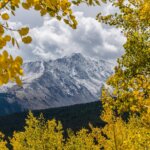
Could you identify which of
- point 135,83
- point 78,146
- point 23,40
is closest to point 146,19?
point 135,83

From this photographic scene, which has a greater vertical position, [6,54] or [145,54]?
[145,54]

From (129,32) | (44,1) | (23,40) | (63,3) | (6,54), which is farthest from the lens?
(129,32)

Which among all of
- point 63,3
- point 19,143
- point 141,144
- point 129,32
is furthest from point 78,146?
point 63,3

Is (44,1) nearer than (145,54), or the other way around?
(44,1)

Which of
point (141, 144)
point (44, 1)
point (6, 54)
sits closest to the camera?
point (6, 54)

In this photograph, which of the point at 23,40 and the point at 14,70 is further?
the point at 23,40

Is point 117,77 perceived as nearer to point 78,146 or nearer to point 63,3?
point 63,3

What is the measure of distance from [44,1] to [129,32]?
35.3 ft

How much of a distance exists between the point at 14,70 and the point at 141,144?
15.8m

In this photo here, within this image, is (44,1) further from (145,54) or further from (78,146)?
(78,146)

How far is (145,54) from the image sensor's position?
1339 centimetres

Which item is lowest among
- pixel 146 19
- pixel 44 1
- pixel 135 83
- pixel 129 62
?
pixel 44 1

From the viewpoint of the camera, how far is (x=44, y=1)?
12.7 feet

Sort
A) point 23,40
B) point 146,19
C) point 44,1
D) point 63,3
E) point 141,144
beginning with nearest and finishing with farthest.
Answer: point 23,40 < point 44,1 < point 63,3 < point 146,19 < point 141,144
